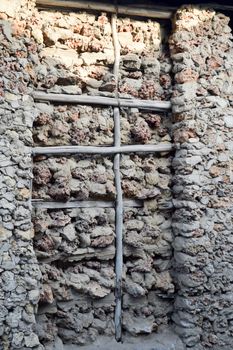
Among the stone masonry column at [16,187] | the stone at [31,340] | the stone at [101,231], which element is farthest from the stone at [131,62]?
the stone at [31,340]

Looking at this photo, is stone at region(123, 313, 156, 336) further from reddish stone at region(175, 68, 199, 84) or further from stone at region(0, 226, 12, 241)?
reddish stone at region(175, 68, 199, 84)

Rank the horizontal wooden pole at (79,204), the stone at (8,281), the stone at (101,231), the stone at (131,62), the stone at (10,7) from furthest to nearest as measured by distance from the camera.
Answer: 1. the stone at (131,62)
2. the stone at (101,231)
3. the horizontal wooden pole at (79,204)
4. the stone at (10,7)
5. the stone at (8,281)

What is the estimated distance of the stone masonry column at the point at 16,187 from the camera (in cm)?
279

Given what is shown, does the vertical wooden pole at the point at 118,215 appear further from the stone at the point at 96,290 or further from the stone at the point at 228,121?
the stone at the point at 228,121

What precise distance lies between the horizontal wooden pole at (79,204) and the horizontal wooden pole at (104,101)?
0.86m

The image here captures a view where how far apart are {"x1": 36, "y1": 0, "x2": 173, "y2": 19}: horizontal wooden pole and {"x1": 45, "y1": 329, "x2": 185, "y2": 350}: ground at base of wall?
2.80 m

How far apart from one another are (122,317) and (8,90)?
6.91 feet

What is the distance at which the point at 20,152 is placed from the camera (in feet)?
9.61

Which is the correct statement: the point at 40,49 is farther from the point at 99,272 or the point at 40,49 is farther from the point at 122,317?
the point at 122,317

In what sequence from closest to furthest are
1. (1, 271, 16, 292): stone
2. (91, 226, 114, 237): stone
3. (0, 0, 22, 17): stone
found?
1. (1, 271, 16, 292): stone
2. (0, 0, 22, 17): stone
3. (91, 226, 114, 237): stone

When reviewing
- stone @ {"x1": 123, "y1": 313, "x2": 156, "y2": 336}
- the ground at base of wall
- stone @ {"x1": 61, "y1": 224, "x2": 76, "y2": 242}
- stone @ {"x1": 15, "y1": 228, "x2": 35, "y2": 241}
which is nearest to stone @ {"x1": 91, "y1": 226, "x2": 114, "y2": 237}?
stone @ {"x1": 61, "y1": 224, "x2": 76, "y2": 242}

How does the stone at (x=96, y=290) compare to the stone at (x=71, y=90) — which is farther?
the stone at (x=71, y=90)

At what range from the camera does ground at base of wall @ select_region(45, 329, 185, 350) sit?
10.7ft

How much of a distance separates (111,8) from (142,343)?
2.98 m
